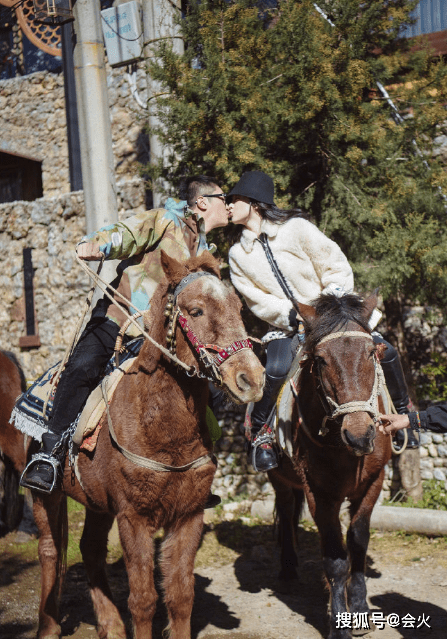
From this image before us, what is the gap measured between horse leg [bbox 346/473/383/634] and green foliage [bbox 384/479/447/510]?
284 centimetres

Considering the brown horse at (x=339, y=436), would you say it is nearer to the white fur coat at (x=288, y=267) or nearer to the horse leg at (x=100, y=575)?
the white fur coat at (x=288, y=267)

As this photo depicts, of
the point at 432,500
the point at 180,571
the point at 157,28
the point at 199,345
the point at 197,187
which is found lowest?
the point at 432,500

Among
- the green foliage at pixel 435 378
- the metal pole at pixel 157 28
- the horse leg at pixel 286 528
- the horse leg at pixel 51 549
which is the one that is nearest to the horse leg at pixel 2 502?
the horse leg at pixel 51 549

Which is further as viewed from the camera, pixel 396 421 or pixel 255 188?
pixel 255 188

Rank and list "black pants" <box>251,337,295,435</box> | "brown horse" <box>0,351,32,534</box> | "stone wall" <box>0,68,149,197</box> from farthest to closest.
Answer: "stone wall" <box>0,68,149,197</box> → "brown horse" <box>0,351,32,534</box> → "black pants" <box>251,337,295,435</box>

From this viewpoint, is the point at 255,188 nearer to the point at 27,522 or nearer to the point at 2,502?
the point at 2,502

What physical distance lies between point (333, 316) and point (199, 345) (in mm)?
994

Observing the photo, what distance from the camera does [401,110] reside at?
690 centimetres

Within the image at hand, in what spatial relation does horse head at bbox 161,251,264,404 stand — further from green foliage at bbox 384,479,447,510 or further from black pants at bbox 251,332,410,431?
green foliage at bbox 384,479,447,510

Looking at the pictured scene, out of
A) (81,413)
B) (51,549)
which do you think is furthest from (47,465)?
(51,549)

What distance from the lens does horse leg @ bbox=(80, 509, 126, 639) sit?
4344 millimetres

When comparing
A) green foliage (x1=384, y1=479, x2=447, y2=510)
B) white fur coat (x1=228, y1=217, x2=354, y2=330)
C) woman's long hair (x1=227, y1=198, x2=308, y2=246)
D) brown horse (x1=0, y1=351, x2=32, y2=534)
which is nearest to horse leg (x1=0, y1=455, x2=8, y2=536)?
brown horse (x1=0, y1=351, x2=32, y2=534)

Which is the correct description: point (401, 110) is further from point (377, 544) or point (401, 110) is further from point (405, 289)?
point (377, 544)

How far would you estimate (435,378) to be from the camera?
776 centimetres
